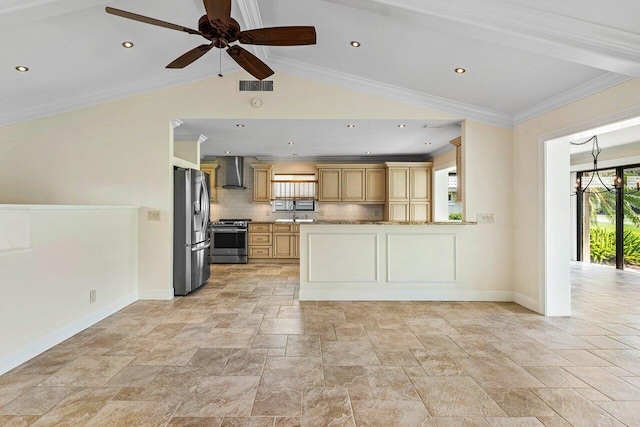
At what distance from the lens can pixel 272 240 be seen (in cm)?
731

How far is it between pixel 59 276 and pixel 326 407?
104 inches

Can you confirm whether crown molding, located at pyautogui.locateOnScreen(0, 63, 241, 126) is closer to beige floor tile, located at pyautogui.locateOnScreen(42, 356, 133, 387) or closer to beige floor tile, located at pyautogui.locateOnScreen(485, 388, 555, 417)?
beige floor tile, located at pyautogui.locateOnScreen(42, 356, 133, 387)

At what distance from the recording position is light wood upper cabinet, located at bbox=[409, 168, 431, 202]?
729cm

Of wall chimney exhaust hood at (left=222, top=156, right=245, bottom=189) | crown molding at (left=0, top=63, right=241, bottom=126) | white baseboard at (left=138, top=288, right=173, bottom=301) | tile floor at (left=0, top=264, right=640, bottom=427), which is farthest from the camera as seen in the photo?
wall chimney exhaust hood at (left=222, top=156, right=245, bottom=189)

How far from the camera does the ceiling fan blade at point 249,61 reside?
2537mm

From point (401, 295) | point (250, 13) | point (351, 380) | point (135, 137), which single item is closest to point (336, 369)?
point (351, 380)

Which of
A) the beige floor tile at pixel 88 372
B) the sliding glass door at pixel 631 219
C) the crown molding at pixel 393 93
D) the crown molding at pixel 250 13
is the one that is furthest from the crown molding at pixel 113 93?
the sliding glass door at pixel 631 219

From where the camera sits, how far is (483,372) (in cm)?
244

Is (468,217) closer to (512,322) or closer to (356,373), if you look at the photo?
(512,322)

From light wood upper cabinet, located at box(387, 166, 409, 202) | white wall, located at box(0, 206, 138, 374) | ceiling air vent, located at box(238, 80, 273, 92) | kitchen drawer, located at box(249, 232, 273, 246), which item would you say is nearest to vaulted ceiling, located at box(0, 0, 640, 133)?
ceiling air vent, located at box(238, 80, 273, 92)

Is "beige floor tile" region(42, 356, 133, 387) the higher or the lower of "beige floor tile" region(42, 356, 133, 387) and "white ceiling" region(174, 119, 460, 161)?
the lower

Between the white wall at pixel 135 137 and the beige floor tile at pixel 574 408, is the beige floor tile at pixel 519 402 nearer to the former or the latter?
the beige floor tile at pixel 574 408

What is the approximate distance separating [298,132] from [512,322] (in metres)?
3.72

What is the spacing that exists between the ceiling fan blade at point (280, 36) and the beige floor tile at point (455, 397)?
8.07 feet
